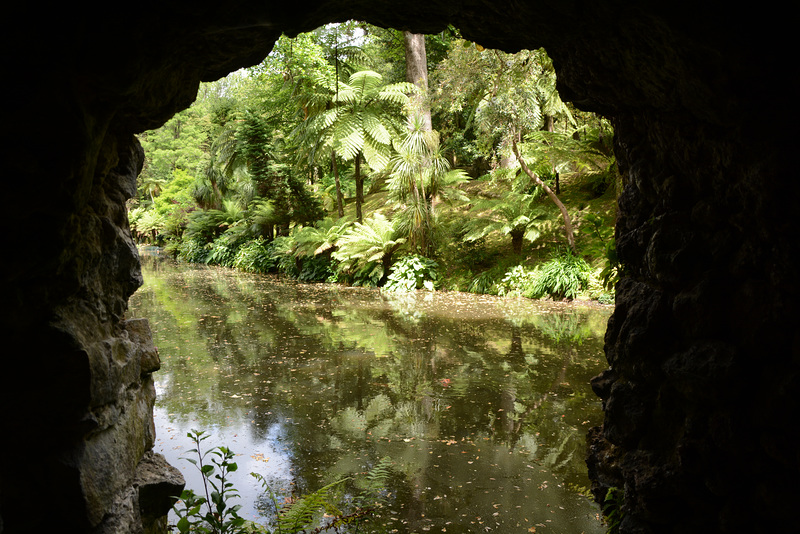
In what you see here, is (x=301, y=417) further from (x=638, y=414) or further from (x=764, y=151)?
(x=764, y=151)

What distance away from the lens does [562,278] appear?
1157cm

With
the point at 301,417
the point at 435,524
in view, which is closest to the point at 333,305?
the point at 301,417

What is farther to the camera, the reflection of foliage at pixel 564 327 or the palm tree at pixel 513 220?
the palm tree at pixel 513 220

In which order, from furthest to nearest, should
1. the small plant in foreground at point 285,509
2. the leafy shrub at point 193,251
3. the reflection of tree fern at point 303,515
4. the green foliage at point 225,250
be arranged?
1. the leafy shrub at point 193,251
2. the green foliage at point 225,250
3. the reflection of tree fern at point 303,515
4. the small plant in foreground at point 285,509

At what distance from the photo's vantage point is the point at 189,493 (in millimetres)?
2672

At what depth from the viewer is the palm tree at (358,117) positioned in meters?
15.3

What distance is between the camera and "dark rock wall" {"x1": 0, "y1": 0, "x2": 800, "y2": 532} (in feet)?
6.25

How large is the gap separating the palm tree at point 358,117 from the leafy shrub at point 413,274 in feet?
10.5

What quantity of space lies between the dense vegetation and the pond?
194 cm

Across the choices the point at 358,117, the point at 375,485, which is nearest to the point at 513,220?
the point at 358,117

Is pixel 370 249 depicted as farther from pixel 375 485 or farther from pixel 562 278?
pixel 375 485

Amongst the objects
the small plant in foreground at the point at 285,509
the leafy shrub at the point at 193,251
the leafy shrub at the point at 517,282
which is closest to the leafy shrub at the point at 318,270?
the leafy shrub at the point at 517,282

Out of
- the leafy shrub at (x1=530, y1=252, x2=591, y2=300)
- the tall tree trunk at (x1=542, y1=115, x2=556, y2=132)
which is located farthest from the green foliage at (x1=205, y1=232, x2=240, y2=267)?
the leafy shrub at (x1=530, y1=252, x2=591, y2=300)

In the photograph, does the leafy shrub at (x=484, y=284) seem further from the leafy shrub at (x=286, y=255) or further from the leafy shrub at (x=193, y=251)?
the leafy shrub at (x=193, y=251)
